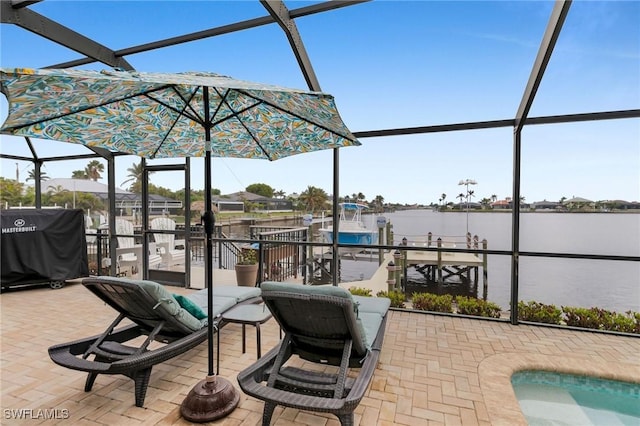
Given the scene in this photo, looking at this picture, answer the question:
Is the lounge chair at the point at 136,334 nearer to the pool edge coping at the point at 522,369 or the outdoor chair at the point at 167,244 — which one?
the pool edge coping at the point at 522,369

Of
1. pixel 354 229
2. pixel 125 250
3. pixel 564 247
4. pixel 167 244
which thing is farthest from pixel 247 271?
pixel 564 247

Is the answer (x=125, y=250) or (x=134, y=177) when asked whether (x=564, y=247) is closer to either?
(x=134, y=177)

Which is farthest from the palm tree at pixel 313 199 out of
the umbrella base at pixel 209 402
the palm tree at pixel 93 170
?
the palm tree at pixel 93 170

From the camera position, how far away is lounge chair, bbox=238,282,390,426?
1927 millimetres

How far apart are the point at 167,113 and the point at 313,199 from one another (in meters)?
3.54

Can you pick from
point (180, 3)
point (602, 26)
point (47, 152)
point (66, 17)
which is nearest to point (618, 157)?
point (602, 26)

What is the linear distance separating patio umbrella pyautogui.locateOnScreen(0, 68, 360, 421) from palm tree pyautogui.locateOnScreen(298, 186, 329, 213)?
2.13m

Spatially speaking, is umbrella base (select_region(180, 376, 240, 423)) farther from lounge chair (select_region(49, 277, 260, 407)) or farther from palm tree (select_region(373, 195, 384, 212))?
palm tree (select_region(373, 195, 384, 212))

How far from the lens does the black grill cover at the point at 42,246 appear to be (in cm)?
541

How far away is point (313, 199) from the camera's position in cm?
600

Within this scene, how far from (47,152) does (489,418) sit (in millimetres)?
9124

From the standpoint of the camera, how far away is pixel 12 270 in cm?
542

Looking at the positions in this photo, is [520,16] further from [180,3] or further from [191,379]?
[191,379]

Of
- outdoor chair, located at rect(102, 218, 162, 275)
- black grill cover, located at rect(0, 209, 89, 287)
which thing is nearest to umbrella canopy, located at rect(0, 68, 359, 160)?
outdoor chair, located at rect(102, 218, 162, 275)
